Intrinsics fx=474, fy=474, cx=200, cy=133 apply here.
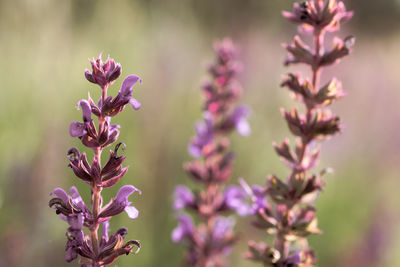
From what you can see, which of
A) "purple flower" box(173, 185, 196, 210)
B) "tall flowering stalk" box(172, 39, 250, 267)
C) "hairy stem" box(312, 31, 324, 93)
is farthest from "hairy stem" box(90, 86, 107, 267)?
"purple flower" box(173, 185, 196, 210)

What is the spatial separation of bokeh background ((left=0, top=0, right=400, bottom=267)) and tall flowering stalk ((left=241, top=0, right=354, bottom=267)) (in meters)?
1.05

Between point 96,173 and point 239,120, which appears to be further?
point 239,120

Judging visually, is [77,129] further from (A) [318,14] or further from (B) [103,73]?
(A) [318,14]

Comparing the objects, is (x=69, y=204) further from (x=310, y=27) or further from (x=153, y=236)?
(x=153, y=236)

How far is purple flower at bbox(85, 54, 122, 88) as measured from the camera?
87 cm

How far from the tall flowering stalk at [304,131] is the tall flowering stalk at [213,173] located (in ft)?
1.43

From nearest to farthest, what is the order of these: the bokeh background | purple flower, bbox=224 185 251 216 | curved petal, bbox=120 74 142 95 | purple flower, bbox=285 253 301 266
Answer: curved petal, bbox=120 74 142 95 → purple flower, bbox=285 253 301 266 → purple flower, bbox=224 185 251 216 → the bokeh background

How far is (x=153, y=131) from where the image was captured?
277 cm

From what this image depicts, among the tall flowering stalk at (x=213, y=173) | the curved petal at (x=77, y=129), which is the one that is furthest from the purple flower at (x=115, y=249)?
the tall flowering stalk at (x=213, y=173)

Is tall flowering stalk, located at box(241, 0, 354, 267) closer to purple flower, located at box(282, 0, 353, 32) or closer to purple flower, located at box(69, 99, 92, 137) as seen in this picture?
purple flower, located at box(282, 0, 353, 32)

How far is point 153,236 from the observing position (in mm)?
2527

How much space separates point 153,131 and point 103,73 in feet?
6.23

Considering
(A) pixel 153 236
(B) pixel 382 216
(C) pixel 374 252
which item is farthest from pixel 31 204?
Result: (B) pixel 382 216

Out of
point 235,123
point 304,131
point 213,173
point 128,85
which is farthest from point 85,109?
point 235,123
